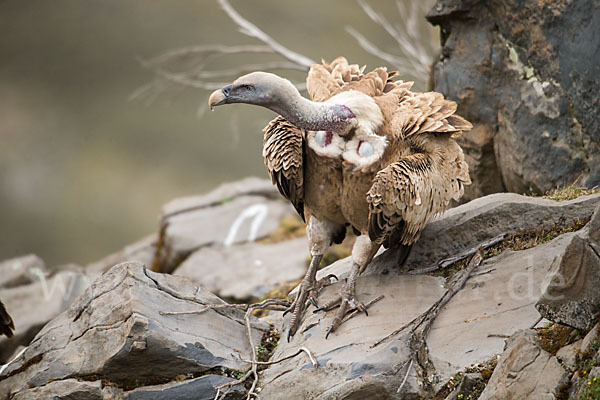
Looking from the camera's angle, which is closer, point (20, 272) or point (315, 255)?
point (315, 255)

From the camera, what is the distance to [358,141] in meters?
4.19

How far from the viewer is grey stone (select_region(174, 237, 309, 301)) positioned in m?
7.20

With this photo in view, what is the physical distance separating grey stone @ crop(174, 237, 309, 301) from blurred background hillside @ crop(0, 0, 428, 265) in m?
4.61

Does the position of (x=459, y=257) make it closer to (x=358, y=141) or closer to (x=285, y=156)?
(x=358, y=141)

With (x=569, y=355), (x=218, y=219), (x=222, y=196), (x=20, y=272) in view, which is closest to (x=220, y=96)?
(x=569, y=355)

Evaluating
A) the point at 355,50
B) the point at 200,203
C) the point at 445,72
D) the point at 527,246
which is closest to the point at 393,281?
→ the point at 527,246

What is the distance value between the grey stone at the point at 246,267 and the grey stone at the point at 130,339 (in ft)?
8.73

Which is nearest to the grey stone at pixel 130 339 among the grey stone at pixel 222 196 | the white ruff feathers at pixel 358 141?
the white ruff feathers at pixel 358 141

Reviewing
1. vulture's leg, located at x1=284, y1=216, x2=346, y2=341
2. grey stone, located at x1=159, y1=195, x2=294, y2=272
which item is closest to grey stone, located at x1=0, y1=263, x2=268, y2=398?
vulture's leg, located at x1=284, y1=216, x2=346, y2=341

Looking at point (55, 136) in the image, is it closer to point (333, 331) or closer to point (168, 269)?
point (168, 269)

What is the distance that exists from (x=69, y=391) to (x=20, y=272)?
5.29 m

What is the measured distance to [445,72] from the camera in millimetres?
6043

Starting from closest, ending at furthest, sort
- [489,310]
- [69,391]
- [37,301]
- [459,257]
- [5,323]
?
[69,391] < [489,310] < [459,257] < [5,323] < [37,301]

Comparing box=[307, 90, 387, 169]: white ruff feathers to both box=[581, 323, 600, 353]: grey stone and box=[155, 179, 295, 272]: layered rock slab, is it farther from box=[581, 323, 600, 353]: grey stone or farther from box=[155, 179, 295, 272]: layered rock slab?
box=[155, 179, 295, 272]: layered rock slab
